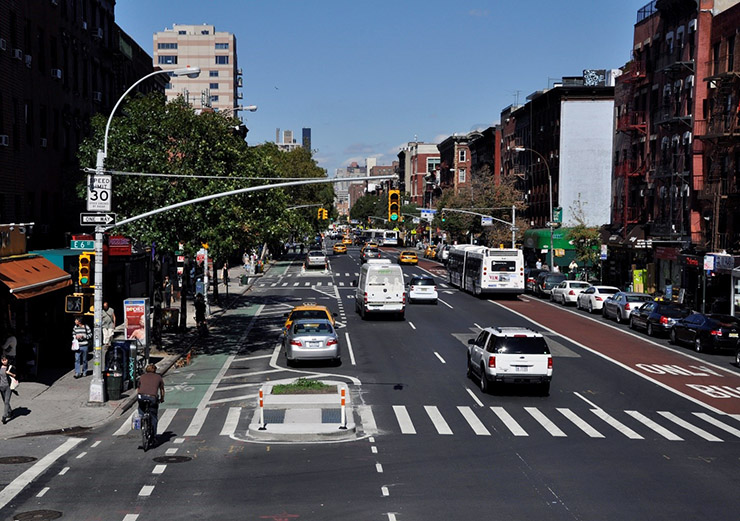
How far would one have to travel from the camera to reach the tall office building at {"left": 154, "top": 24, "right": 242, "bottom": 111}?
172625 millimetres

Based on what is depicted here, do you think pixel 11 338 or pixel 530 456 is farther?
pixel 11 338

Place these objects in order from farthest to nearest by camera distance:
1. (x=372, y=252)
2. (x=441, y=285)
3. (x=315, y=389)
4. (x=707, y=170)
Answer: (x=372, y=252)
(x=441, y=285)
(x=707, y=170)
(x=315, y=389)

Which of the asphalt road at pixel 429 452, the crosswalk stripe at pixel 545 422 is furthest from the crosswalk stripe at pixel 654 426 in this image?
the crosswalk stripe at pixel 545 422

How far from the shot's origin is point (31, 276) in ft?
94.1

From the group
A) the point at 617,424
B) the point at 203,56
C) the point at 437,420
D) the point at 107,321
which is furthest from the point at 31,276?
the point at 203,56

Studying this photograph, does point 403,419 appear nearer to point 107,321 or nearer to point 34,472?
point 34,472

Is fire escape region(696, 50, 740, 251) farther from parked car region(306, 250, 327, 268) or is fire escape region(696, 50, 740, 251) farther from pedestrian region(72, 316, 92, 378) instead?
parked car region(306, 250, 327, 268)

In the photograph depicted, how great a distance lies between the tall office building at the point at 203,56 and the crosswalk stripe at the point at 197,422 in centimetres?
15423

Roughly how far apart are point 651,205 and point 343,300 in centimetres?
2366

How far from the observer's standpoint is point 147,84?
2522 inches

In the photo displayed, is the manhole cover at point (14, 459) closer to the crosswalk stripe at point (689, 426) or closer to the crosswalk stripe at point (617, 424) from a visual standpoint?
the crosswalk stripe at point (617, 424)

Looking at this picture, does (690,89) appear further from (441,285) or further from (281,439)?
(281,439)

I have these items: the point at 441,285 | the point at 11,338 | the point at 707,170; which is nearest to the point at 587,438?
the point at 11,338

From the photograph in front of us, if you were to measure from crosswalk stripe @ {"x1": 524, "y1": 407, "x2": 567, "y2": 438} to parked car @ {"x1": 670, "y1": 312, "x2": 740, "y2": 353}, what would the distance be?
50.7 feet
